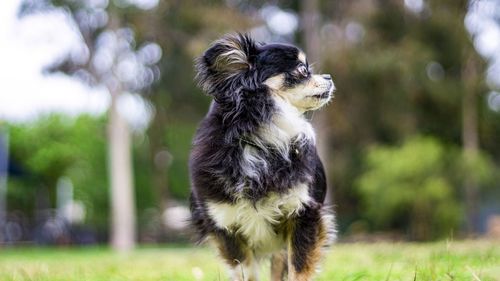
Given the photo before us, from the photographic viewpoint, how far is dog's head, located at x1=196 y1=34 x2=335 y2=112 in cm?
343

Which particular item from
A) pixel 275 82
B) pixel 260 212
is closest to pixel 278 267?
pixel 260 212

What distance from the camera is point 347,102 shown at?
20.3m

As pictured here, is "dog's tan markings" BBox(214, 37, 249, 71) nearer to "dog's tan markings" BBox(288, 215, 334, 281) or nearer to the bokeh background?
"dog's tan markings" BBox(288, 215, 334, 281)

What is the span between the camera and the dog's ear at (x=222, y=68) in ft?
11.2

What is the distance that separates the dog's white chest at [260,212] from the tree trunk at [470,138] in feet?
46.4

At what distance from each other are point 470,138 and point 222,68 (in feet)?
53.1

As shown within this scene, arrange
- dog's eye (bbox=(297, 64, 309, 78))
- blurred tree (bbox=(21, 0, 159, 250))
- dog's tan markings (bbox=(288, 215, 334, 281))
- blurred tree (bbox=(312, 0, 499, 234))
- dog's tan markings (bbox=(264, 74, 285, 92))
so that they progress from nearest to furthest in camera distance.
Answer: dog's tan markings (bbox=(288, 215, 334, 281))
dog's tan markings (bbox=(264, 74, 285, 92))
dog's eye (bbox=(297, 64, 309, 78))
blurred tree (bbox=(21, 0, 159, 250))
blurred tree (bbox=(312, 0, 499, 234))

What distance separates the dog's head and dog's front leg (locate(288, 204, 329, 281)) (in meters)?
0.84

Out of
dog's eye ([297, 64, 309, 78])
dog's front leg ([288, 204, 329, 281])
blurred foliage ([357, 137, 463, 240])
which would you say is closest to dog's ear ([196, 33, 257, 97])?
dog's eye ([297, 64, 309, 78])

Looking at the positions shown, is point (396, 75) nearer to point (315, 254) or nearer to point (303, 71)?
point (303, 71)

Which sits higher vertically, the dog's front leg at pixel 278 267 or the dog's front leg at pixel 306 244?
the dog's front leg at pixel 306 244

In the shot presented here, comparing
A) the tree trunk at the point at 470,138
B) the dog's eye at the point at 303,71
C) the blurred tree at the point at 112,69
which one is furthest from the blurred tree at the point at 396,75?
the dog's eye at the point at 303,71

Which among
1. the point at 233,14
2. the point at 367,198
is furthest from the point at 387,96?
the point at 233,14

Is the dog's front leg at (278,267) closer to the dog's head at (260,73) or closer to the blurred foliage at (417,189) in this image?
the dog's head at (260,73)
